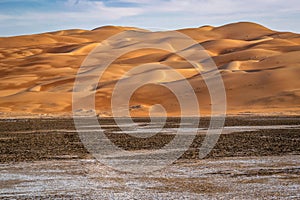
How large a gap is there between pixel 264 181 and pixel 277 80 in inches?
2072

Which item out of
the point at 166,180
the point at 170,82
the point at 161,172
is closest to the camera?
the point at 166,180

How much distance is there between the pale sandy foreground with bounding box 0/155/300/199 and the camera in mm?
17234

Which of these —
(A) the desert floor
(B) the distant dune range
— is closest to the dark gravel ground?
(A) the desert floor

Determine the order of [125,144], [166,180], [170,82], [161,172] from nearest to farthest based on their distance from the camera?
[166,180], [161,172], [125,144], [170,82]

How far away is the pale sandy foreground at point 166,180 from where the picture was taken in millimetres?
17234

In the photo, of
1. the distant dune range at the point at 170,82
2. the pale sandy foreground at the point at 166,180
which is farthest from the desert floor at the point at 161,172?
the distant dune range at the point at 170,82

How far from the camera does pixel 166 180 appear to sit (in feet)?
64.2

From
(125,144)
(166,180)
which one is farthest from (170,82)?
(166,180)

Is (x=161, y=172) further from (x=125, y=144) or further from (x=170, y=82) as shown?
(x=170, y=82)

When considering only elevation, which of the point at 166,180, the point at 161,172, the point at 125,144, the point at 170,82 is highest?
the point at 166,180

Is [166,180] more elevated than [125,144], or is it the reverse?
[166,180]

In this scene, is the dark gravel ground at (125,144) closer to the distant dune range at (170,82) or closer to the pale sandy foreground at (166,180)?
the pale sandy foreground at (166,180)

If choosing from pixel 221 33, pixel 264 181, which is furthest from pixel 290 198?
pixel 221 33

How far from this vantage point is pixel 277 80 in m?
70.1
